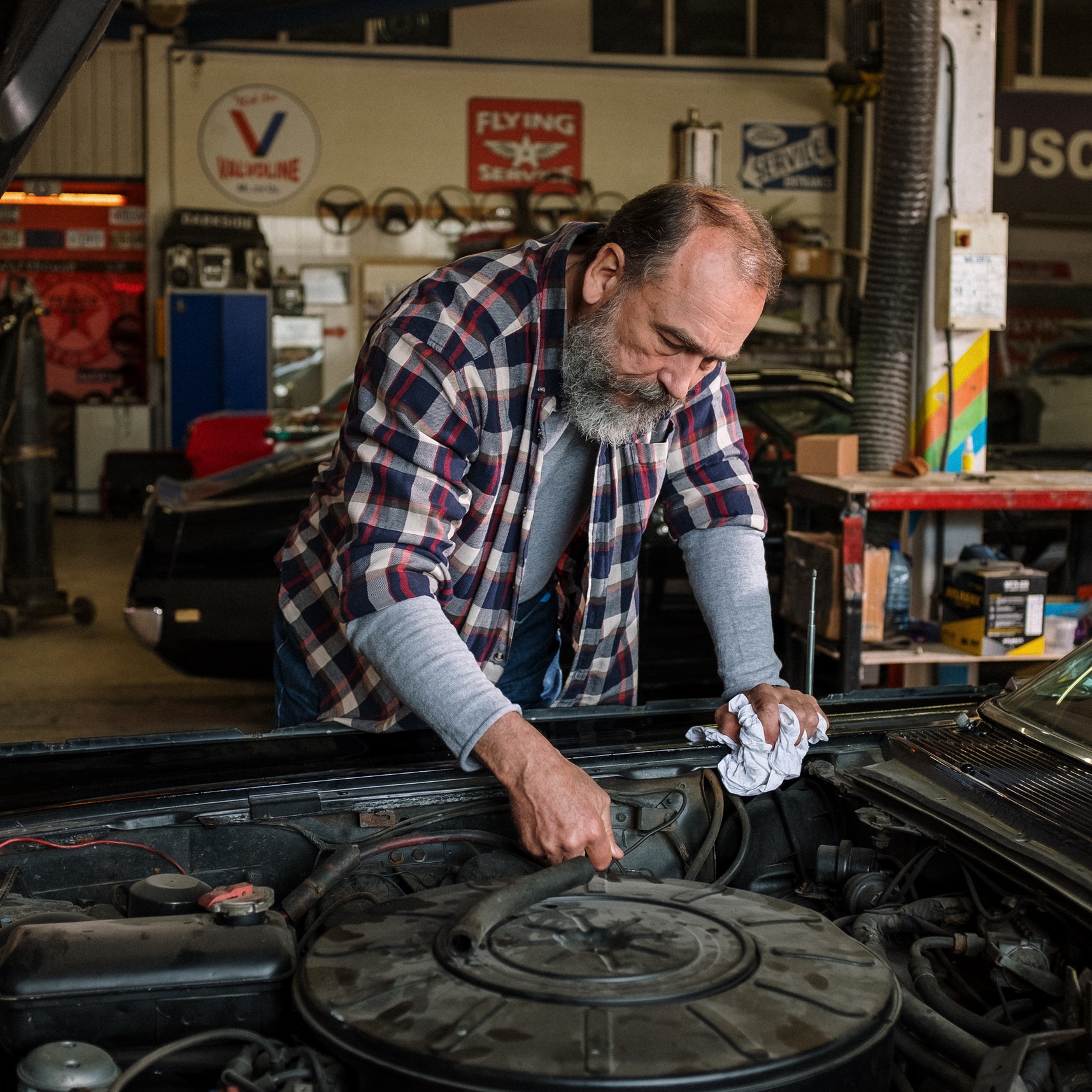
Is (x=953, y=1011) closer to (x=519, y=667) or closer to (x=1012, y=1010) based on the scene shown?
(x=1012, y=1010)

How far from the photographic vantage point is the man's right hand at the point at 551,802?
4.31 feet

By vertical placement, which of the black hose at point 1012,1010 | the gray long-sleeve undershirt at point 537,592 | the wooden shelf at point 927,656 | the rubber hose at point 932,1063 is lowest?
the wooden shelf at point 927,656

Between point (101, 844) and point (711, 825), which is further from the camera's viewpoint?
point (711, 825)

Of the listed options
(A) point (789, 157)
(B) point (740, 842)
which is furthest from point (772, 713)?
(A) point (789, 157)

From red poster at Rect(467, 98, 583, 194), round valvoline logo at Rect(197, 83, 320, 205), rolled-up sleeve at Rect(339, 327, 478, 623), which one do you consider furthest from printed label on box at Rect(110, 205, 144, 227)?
rolled-up sleeve at Rect(339, 327, 478, 623)

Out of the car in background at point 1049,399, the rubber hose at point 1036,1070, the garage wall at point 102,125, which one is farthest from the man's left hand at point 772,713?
the garage wall at point 102,125

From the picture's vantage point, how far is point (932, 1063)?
1074 mm

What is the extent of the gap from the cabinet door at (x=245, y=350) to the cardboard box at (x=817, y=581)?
8032 millimetres

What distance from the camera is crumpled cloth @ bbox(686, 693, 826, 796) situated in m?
1.57

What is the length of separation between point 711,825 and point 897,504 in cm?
201

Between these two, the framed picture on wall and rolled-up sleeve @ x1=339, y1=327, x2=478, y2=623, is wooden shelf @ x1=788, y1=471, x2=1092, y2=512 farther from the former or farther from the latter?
the framed picture on wall

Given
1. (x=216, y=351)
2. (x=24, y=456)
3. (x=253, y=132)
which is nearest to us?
(x=24, y=456)

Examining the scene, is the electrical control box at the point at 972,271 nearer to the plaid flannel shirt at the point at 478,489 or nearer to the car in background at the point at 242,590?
the car in background at the point at 242,590

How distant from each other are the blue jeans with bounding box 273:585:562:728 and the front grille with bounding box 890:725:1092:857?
0.67 metres
